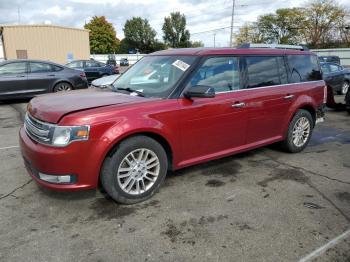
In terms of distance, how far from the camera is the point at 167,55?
15.7ft

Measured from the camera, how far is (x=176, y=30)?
8225 centimetres

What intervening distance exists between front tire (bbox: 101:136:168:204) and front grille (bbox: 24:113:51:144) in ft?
2.14

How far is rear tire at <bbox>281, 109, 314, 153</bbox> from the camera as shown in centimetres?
564

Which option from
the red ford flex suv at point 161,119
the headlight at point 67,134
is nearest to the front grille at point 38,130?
the red ford flex suv at point 161,119

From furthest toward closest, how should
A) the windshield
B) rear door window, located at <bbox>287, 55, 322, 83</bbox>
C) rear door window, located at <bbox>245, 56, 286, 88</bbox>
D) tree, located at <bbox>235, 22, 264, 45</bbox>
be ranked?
tree, located at <bbox>235, 22, 264, 45</bbox> → rear door window, located at <bbox>287, 55, 322, 83</bbox> → rear door window, located at <bbox>245, 56, 286, 88</bbox> → the windshield

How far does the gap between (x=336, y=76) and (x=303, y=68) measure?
8998 mm

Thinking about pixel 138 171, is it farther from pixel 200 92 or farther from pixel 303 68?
pixel 303 68

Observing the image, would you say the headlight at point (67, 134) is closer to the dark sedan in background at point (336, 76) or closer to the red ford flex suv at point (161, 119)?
the red ford flex suv at point (161, 119)

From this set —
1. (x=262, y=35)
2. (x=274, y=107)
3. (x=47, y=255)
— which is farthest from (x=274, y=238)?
(x=262, y=35)

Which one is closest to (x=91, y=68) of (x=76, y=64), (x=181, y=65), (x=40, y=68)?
(x=76, y=64)

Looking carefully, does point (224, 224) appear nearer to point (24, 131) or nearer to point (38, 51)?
point (24, 131)

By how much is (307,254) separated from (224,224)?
0.82 meters

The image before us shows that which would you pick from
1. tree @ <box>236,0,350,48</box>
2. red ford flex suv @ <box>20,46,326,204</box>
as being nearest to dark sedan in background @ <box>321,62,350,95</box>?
red ford flex suv @ <box>20,46,326,204</box>

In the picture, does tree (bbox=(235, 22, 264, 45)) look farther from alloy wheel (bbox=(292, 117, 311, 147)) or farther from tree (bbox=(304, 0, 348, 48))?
alloy wheel (bbox=(292, 117, 311, 147))
